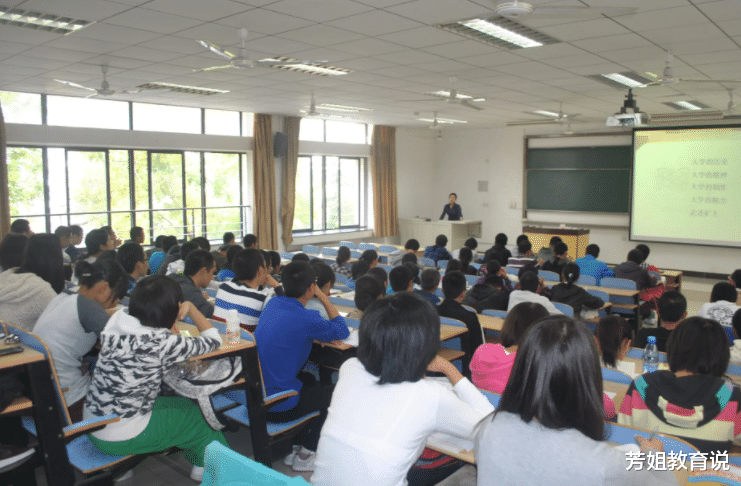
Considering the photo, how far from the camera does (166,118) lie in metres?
10.1

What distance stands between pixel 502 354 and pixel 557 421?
1.29m

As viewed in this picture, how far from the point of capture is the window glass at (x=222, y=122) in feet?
35.2

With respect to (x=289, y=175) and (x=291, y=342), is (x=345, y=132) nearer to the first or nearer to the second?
(x=289, y=175)

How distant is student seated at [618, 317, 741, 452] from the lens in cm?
229

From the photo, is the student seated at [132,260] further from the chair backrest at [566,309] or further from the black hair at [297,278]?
the chair backrest at [566,309]

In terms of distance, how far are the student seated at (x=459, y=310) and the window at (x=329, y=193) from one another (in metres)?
8.31

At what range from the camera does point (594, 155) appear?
12.2 m

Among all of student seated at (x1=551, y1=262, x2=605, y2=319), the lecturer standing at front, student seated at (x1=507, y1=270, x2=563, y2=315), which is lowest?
student seated at (x1=551, y1=262, x2=605, y2=319)

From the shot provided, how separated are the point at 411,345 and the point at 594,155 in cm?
1171

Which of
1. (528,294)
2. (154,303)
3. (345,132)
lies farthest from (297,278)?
(345,132)

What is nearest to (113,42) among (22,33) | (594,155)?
(22,33)

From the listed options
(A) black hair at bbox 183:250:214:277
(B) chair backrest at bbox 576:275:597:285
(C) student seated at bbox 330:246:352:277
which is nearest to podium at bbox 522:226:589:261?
(B) chair backrest at bbox 576:275:597:285

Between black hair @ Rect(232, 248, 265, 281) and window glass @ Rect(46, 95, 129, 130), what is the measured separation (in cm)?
639

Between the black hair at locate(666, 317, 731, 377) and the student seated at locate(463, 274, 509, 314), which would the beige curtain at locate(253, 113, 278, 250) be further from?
the black hair at locate(666, 317, 731, 377)
